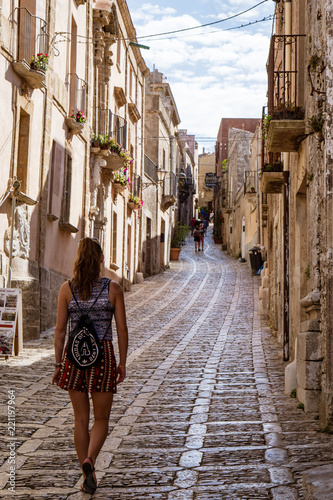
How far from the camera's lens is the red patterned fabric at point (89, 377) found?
4625 mm

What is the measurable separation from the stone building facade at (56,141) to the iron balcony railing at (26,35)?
0.7 inches

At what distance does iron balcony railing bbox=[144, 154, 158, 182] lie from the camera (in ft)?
103

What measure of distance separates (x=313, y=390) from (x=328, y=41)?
10.8ft

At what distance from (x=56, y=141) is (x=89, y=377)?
12.3 metres

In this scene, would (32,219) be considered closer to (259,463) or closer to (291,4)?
(291,4)

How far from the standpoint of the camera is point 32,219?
14414mm

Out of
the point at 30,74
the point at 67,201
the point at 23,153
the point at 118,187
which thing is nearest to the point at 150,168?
the point at 118,187

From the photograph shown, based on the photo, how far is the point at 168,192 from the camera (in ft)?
120

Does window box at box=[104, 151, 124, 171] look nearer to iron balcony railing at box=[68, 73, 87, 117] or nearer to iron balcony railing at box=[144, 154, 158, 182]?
iron balcony railing at box=[68, 73, 87, 117]

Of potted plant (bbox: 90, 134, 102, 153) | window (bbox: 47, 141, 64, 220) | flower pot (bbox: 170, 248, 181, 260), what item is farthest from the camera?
flower pot (bbox: 170, 248, 181, 260)

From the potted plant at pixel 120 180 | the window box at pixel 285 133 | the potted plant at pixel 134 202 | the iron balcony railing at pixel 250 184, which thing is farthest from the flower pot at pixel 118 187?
the window box at pixel 285 133

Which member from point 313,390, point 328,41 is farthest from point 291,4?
point 313,390

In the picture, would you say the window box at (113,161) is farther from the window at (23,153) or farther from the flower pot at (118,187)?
the window at (23,153)

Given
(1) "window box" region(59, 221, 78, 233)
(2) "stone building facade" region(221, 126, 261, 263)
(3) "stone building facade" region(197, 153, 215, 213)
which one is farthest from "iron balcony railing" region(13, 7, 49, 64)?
(3) "stone building facade" region(197, 153, 215, 213)
